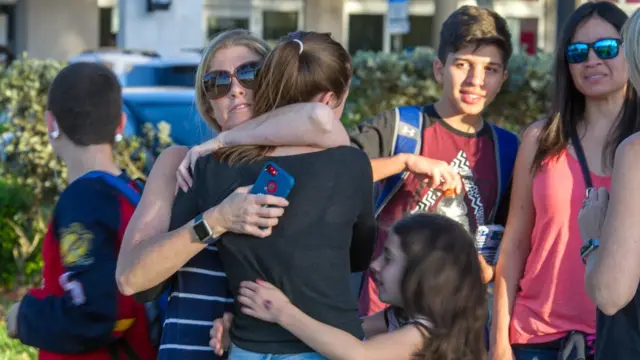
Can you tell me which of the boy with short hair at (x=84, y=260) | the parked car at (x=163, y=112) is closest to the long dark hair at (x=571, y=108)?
the boy with short hair at (x=84, y=260)

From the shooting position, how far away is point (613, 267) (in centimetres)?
244

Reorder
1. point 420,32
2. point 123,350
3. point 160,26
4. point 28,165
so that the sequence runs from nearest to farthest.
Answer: point 123,350
point 28,165
point 160,26
point 420,32

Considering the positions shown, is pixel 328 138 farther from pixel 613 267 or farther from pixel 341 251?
pixel 613 267

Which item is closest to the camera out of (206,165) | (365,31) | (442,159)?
(206,165)

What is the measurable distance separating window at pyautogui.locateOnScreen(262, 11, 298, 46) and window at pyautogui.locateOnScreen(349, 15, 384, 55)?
1422 mm

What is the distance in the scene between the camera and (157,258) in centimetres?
258

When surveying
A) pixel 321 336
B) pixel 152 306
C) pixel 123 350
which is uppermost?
pixel 321 336

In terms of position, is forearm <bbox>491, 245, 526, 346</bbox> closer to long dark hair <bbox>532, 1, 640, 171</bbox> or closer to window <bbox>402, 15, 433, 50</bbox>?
long dark hair <bbox>532, 1, 640, 171</bbox>

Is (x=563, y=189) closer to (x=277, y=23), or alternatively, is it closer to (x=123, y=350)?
(x=123, y=350)

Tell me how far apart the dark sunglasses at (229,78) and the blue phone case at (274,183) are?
1.11 feet

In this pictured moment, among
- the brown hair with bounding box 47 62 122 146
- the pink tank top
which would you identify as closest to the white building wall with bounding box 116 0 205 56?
the brown hair with bounding box 47 62 122 146

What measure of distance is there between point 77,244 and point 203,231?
68 cm

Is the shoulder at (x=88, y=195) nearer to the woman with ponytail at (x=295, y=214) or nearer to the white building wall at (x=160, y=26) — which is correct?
the woman with ponytail at (x=295, y=214)

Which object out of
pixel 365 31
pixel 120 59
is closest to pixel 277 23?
pixel 365 31
